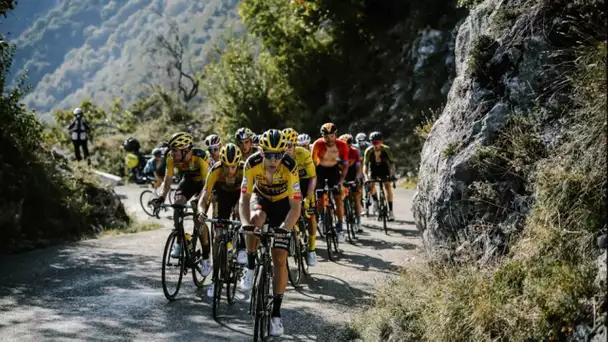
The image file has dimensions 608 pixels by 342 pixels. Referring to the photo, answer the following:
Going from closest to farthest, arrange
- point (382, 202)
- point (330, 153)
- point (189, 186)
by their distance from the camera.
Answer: point (189, 186) → point (330, 153) → point (382, 202)

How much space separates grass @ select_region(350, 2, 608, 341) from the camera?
16.7ft

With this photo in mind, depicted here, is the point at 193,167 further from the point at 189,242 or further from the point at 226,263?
the point at 226,263

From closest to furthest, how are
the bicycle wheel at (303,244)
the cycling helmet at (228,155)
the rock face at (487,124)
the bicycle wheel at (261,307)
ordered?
the bicycle wheel at (261,307), the rock face at (487,124), the cycling helmet at (228,155), the bicycle wheel at (303,244)

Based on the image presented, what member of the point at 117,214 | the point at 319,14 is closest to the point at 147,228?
the point at 117,214

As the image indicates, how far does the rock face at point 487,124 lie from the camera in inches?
268

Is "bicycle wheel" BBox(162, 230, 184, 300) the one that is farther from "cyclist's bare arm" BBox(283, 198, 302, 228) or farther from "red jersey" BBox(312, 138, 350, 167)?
"red jersey" BBox(312, 138, 350, 167)

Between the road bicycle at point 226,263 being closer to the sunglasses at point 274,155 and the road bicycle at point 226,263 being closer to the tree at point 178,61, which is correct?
the sunglasses at point 274,155

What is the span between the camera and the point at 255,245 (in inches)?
304

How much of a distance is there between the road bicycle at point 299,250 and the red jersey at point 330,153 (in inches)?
77.1

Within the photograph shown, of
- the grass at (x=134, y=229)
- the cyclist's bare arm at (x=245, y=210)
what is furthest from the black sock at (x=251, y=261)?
the grass at (x=134, y=229)

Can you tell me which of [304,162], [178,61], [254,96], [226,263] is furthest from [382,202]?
[178,61]

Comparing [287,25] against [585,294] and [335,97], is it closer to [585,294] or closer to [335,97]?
[335,97]

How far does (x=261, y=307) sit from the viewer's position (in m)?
6.69

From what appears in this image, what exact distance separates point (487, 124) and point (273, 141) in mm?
2441
